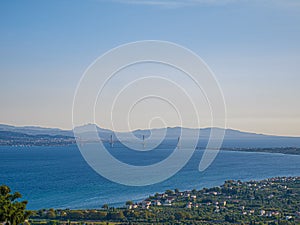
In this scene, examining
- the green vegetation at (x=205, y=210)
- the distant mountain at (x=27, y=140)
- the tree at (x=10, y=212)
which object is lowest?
the green vegetation at (x=205, y=210)

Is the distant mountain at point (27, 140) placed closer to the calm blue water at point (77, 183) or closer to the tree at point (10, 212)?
the calm blue water at point (77, 183)

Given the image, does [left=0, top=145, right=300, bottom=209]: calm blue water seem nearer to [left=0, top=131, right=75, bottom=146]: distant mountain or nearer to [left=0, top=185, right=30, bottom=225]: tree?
[left=0, top=185, right=30, bottom=225]: tree

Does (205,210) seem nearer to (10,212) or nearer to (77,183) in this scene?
(77,183)

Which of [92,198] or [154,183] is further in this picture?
[154,183]

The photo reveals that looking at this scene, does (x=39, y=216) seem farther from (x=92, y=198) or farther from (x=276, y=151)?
(x=276, y=151)

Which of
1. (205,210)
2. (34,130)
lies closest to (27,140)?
(34,130)

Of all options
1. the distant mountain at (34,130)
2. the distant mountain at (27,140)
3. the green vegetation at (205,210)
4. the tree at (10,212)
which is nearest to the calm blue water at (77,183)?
the green vegetation at (205,210)

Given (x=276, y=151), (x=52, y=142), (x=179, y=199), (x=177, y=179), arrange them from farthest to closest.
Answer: (x=52, y=142), (x=276, y=151), (x=177, y=179), (x=179, y=199)

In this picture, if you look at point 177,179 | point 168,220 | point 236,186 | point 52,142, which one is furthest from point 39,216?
point 52,142
